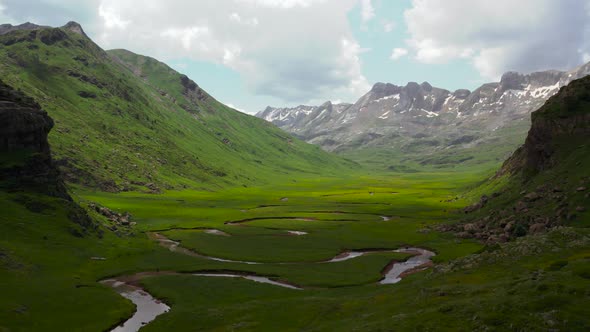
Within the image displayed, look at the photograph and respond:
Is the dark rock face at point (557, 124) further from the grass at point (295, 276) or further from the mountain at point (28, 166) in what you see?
the mountain at point (28, 166)

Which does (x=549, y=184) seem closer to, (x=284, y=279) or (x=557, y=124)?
(x=557, y=124)

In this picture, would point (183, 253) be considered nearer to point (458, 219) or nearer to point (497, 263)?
point (497, 263)

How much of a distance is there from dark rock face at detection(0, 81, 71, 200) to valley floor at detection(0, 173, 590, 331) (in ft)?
21.7

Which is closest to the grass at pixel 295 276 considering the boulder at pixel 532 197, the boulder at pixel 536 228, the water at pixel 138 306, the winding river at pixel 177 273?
the water at pixel 138 306

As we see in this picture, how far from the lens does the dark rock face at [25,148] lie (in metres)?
96.9

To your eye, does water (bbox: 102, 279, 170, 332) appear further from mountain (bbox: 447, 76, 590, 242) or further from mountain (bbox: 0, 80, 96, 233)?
mountain (bbox: 447, 76, 590, 242)

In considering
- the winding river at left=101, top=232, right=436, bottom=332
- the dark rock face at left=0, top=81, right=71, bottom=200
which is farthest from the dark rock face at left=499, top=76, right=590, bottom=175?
the dark rock face at left=0, top=81, right=71, bottom=200

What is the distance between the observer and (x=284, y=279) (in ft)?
253

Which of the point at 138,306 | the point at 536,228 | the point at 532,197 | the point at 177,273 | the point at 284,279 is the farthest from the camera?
the point at 532,197

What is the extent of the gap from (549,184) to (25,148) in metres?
136

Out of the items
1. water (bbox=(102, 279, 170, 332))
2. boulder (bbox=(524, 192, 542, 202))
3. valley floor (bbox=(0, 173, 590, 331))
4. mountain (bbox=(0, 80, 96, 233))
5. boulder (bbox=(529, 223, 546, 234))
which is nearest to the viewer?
valley floor (bbox=(0, 173, 590, 331))

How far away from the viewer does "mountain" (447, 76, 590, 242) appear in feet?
291

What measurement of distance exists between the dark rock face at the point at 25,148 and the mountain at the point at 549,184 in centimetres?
11069

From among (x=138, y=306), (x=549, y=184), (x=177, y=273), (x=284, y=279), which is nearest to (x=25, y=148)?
(x=177, y=273)
